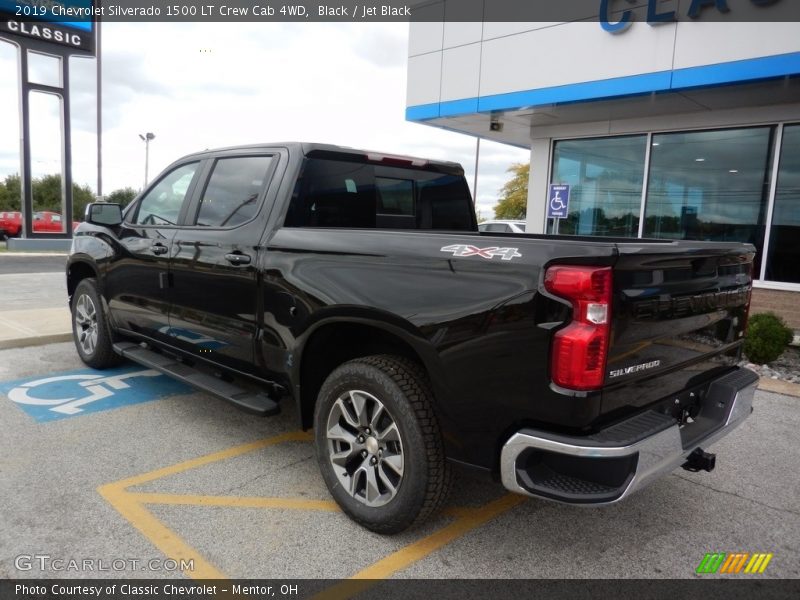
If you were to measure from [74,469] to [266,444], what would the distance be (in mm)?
1137

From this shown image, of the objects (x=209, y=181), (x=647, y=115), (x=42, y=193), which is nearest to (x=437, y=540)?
(x=209, y=181)

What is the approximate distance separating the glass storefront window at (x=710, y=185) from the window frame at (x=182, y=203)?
328 inches

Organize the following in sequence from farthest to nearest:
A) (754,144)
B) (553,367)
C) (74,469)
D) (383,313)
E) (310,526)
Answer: (754,144) → (74,469) → (310,526) → (383,313) → (553,367)

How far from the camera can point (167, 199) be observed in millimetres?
4500

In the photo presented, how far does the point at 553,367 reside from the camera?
2230 millimetres

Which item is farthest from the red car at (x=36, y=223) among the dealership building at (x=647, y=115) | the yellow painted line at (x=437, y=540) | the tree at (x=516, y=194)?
the tree at (x=516, y=194)

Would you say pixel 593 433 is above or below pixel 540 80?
below

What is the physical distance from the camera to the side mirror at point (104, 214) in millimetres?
4863

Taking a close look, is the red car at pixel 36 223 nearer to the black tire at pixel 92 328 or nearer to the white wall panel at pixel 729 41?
the black tire at pixel 92 328

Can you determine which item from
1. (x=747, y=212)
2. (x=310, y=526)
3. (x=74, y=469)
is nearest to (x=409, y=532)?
(x=310, y=526)

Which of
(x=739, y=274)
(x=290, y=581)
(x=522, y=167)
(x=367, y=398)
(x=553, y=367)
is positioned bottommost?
(x=290, y=581)

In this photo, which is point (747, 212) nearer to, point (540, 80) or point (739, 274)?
point (540, 80)

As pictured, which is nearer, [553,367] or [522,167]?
[553,367]

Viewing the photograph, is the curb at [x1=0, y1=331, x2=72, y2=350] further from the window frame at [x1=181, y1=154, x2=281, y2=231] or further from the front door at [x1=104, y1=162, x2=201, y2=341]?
the window frame at [x1=181, y1=154, x2=281, y2=231]
